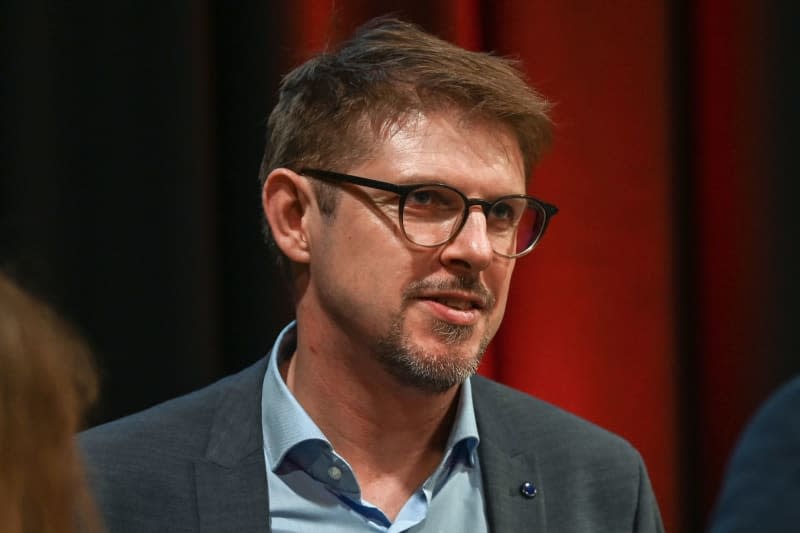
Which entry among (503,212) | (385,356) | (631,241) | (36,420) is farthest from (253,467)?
(631,241)

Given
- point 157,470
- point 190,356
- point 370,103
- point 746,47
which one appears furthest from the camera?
point 746,47

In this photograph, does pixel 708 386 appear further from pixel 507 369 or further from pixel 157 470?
pixel 157 470

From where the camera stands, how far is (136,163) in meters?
1.96

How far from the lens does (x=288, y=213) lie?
1775 mm

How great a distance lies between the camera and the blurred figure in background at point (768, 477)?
639mm

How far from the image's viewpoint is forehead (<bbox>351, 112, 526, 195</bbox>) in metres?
1.64

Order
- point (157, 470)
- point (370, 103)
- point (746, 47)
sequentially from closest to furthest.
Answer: point (157, 470)
point (370, 103)
point (746, 47)

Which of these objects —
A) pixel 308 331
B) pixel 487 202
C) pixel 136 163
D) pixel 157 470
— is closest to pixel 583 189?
pixel 487 202

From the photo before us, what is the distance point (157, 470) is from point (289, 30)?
868 millimetres

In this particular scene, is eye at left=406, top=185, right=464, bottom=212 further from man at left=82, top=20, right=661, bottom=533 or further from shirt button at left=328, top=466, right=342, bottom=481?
shirt button at left=328, top=466, right=342, bottom=481

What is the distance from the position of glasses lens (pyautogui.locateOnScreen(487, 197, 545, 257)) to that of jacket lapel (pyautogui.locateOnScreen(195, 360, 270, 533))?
46 cm

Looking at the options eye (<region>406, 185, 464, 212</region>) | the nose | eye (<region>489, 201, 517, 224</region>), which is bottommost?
the nose

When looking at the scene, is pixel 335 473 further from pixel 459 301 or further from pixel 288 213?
pixel 288 213

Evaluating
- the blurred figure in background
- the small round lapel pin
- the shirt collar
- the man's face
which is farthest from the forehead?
the blurred figure in background
